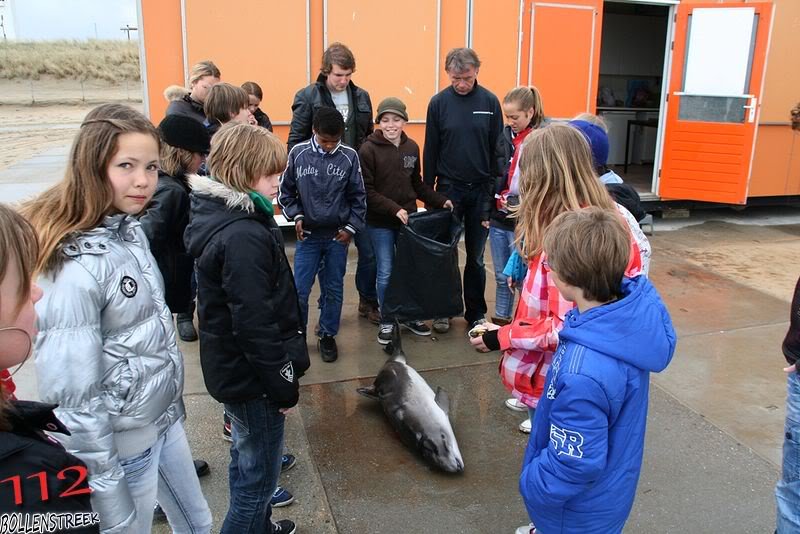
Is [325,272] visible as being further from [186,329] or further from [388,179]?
[186,329]

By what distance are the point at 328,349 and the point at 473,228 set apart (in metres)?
1.59

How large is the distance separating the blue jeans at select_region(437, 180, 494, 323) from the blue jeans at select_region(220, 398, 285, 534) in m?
2.99

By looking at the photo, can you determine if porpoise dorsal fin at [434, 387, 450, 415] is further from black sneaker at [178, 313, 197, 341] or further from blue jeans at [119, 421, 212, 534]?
black sneaker at [178, 313, 197, 341]

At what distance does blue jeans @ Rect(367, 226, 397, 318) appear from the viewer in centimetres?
498

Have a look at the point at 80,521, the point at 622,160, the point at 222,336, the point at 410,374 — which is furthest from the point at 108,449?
the point at 622,160

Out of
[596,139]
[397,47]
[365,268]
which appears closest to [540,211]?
[596,139]

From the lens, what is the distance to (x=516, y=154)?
15.1 feet

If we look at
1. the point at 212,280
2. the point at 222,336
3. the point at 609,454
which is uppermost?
the point at 212,280

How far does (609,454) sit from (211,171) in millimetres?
1751

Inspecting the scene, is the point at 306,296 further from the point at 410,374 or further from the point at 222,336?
the point at 222,336

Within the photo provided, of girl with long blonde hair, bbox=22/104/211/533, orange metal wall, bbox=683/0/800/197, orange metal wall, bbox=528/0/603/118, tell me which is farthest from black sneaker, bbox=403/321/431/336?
orange metal wall, bbox=683/0/800/197

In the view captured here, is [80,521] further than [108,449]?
No

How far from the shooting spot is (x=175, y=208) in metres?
3.28

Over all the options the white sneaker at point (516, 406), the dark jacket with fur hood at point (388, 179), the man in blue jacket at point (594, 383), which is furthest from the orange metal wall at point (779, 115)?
the man in blue jacket at point (594, 383)
